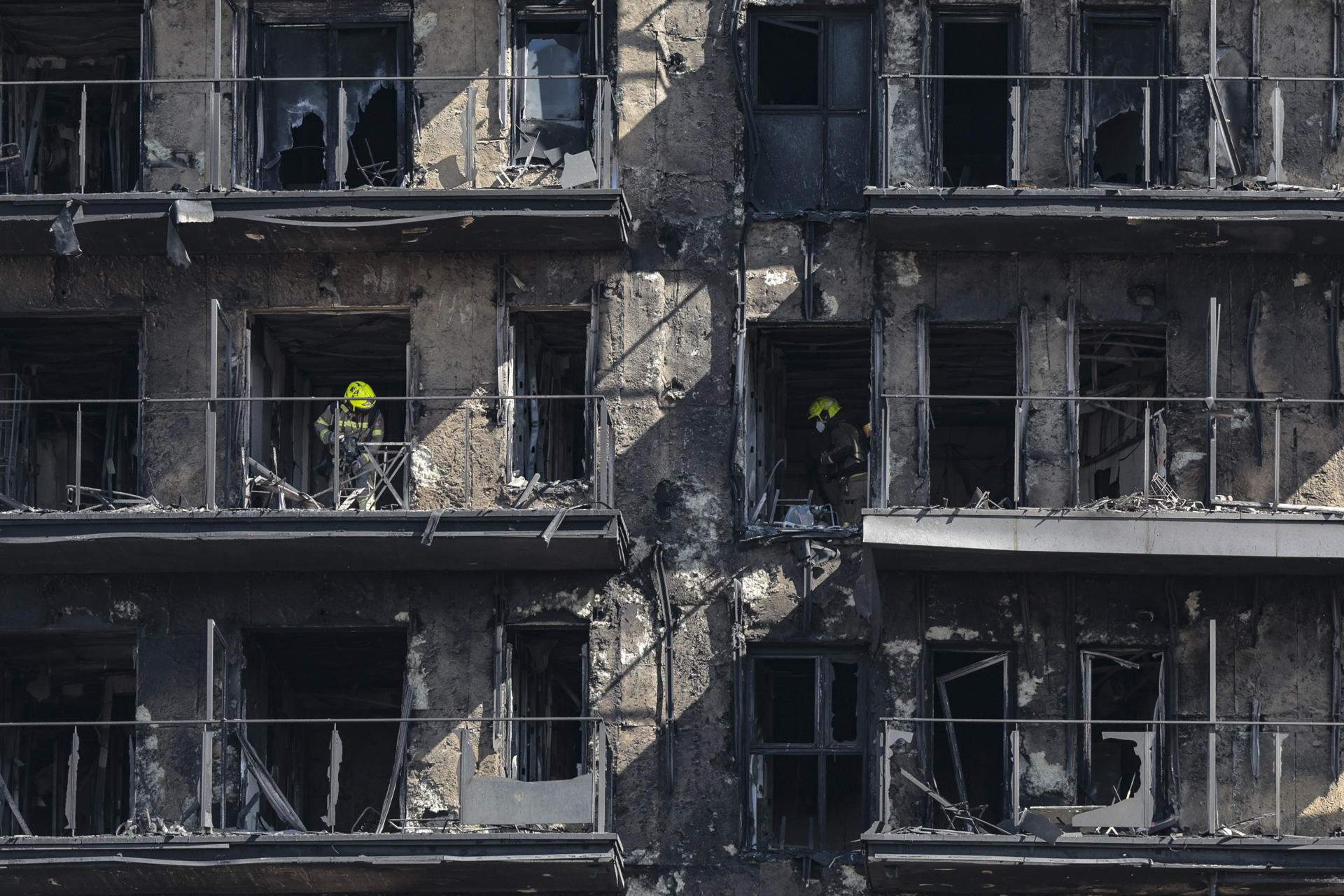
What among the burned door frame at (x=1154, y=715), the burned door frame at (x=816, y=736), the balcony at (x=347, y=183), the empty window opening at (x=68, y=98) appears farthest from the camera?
the empty window opening at (x=68, y=98)

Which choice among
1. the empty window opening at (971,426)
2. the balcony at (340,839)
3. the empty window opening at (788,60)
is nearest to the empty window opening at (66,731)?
the balcony at (340,839)

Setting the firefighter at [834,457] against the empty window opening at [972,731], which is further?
the firefighter at [834,457]

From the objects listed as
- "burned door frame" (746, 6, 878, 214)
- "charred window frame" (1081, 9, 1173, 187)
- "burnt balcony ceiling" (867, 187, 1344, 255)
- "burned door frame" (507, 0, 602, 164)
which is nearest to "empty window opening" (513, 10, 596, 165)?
"burned door frame" (507, 0, 602, 164)

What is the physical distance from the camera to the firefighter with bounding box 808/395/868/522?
94.9 ft

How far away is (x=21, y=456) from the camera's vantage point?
98.3 ft

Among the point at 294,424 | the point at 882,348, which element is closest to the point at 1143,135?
the point at 882,348

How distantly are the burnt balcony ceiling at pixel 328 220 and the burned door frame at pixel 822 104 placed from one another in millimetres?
1559

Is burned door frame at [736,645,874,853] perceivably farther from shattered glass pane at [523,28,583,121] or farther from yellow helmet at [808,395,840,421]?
shattered glass pane at [523,28,583,121]

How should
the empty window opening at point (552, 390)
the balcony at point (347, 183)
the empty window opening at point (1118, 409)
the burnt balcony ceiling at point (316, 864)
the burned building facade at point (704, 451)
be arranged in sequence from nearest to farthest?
the burnt balcony ceiling at point (316, 864), the burned building facade at point (704, 451), the balcony at point (347, 183), the empty window opening at point (1118, 409), the empty window opening at point (552, 390)

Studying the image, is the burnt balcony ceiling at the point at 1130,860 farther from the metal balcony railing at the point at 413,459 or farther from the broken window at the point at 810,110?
the broken window at the point at 810,110

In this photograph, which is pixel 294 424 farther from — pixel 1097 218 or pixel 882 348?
pixel 1097 218

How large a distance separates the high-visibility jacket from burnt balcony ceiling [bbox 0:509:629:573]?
1581mm

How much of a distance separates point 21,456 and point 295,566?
3.91 meters

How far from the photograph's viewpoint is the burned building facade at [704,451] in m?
27.0
